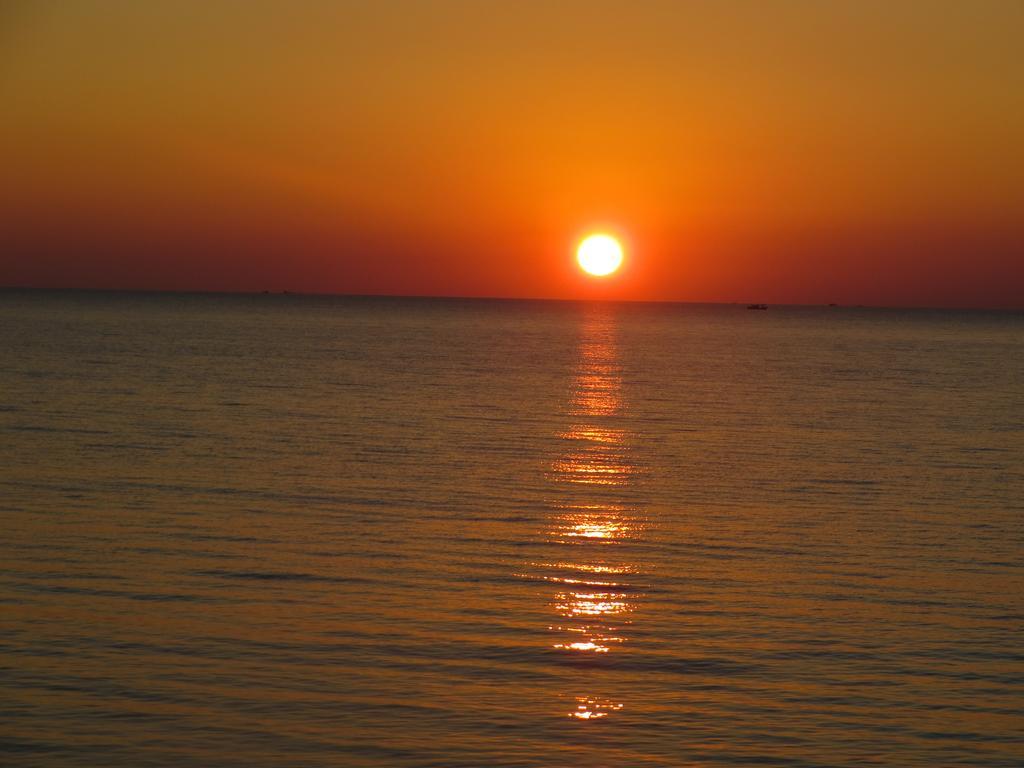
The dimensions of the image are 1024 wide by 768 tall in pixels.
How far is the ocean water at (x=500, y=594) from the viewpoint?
43.8 ft

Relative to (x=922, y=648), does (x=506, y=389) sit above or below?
above

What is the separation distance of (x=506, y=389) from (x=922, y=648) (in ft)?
158

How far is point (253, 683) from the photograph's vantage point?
14578mm

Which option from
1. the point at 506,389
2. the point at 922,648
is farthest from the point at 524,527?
the point at 506,389

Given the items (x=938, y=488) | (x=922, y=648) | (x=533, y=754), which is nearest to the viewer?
(x=533, y=754)

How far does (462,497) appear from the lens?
2820 cm

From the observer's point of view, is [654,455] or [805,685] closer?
[805,685]

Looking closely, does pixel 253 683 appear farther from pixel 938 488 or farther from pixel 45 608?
pixel 938 488

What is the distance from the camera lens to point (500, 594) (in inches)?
744

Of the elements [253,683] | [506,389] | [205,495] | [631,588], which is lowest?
[253,683]

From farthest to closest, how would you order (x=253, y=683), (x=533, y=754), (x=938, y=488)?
1. (x=938, y=488)
2. (x=253, y=683)
3. (x=533, y=754)

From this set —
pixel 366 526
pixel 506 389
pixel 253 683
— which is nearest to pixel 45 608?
pixel 253 683

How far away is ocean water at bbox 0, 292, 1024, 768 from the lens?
1334cm

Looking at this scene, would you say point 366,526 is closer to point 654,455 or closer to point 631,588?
point 631,588
